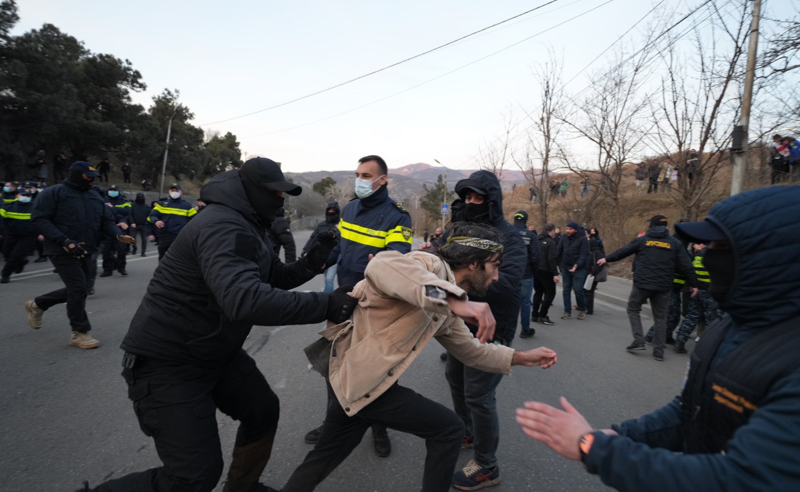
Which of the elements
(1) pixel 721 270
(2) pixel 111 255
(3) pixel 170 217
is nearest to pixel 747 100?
(1) pixel 721 270

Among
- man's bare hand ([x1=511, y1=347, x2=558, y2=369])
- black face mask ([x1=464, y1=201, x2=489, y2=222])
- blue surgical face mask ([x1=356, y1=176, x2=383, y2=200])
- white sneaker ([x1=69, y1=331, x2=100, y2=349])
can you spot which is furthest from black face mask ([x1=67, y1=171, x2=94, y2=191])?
man's bare hand ([x1=511, y1=347, x2=558, y2=369])

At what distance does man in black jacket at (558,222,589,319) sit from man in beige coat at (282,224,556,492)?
262 inches

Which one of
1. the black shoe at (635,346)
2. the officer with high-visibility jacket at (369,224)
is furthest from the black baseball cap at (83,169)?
the black shoe at (635,346)

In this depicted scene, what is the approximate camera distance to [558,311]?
936 cm

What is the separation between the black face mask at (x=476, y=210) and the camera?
10.7 feet

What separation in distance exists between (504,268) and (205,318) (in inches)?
78.7

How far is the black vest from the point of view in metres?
1.10

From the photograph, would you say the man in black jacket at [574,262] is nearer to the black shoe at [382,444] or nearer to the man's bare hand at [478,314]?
the black shoe at [382,444]

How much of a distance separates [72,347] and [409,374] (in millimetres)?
3983

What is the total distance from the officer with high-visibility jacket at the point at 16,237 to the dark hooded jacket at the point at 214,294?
8742 mm

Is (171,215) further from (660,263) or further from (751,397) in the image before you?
(751,397)

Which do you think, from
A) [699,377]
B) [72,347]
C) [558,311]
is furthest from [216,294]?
[558,311]

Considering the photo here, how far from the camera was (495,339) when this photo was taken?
10.5 feet

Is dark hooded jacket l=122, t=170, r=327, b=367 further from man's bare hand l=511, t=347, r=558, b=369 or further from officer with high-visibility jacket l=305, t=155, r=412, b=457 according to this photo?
officer with high-visibility jacket l=305, t=155, r=412, b=457
